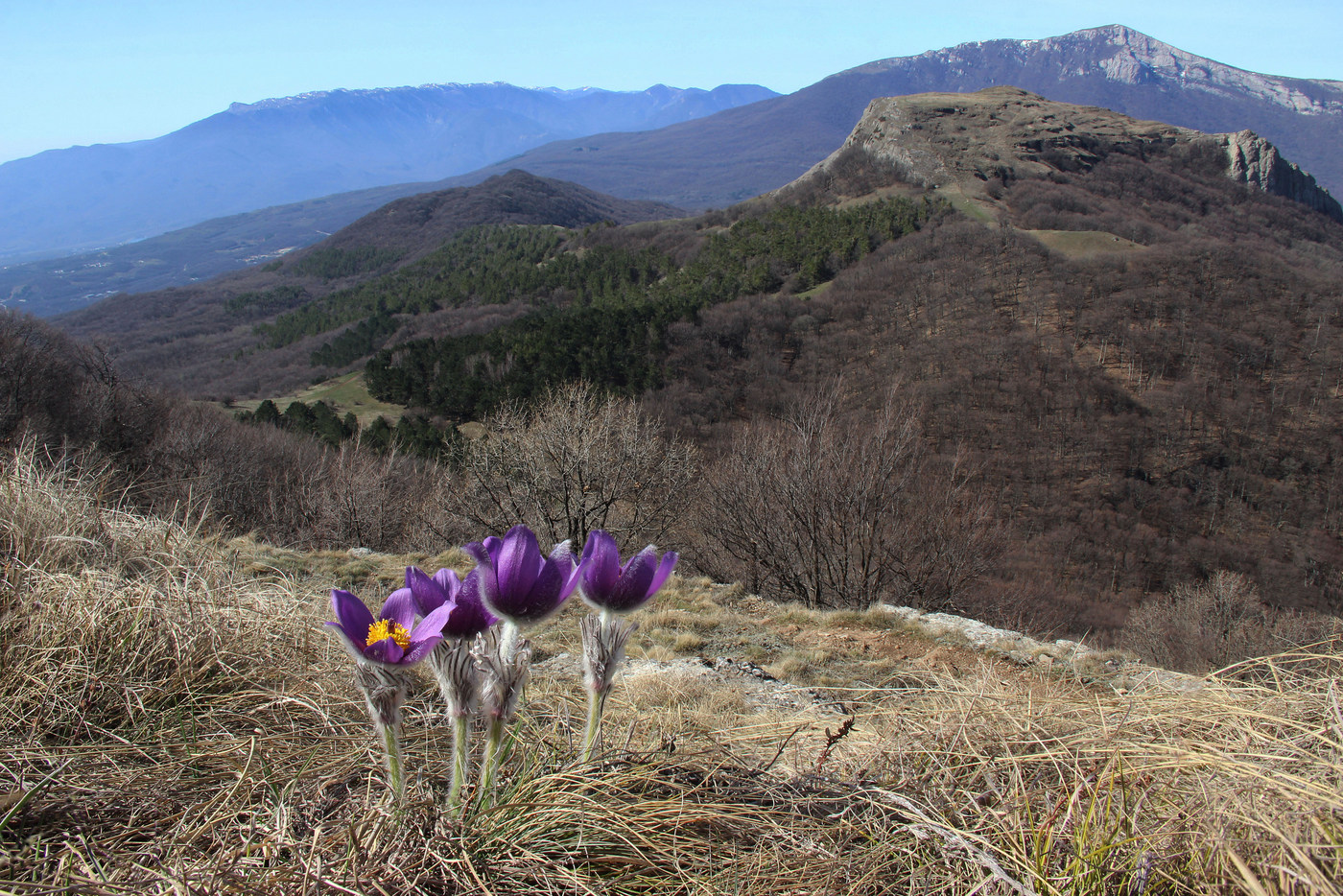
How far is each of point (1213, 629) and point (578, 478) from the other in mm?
20015

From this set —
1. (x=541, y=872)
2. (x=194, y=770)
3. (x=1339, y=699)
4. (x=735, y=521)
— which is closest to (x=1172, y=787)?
(x=1339, y=699)

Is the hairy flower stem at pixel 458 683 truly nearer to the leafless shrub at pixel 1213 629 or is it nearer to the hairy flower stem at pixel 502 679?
the hairy flower stem at pixel 502 679

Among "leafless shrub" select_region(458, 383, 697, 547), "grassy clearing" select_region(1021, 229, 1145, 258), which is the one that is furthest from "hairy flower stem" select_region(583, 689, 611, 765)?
"grassy clearing" select_region(1021, 229, 1145, 258)

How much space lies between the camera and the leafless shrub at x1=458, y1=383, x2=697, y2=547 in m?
15.8

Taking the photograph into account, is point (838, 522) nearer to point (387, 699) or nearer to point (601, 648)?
point (601, 648)

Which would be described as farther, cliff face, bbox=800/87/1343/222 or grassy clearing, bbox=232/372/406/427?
cliff face, bbox=800/87/1343/222

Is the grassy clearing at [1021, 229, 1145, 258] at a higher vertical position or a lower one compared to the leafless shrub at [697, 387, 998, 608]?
higher

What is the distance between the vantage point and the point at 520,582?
116cm

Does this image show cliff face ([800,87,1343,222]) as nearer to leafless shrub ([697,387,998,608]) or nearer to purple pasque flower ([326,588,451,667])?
leafless shrub ([697,387,998,608])

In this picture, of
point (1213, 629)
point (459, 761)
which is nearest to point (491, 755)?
point (459, 761)

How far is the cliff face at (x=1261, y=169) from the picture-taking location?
3511 inches

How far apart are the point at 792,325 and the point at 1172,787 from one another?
55111 mm

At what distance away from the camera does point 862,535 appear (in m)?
14.3

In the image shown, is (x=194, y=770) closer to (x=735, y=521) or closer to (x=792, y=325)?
(x=735, y=521)
